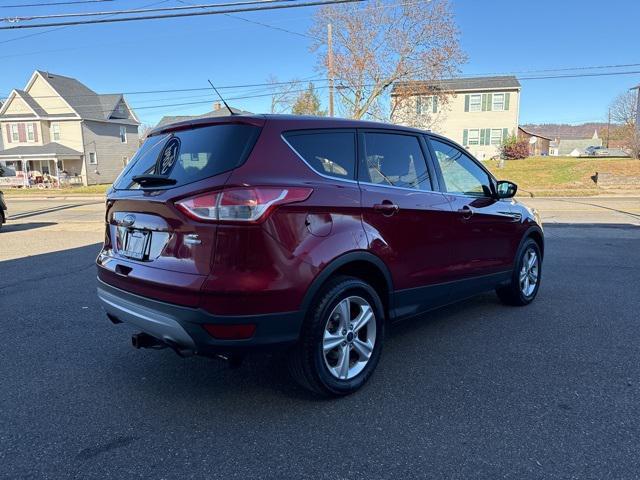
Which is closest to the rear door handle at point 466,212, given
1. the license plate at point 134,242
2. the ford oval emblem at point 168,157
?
the ford oval emblem at point 168,157

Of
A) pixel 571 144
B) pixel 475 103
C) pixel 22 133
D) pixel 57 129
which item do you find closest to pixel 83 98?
pixel 57 129

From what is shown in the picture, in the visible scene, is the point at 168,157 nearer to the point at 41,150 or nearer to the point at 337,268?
the point at 337,268

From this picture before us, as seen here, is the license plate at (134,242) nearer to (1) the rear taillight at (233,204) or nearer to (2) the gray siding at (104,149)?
(1) the rear taillight at (233,204)

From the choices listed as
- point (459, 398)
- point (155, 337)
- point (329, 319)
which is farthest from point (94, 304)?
point (459, 398)

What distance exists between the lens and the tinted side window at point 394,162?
362 cm

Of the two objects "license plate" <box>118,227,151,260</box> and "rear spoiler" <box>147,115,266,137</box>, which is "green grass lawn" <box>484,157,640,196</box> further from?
"license plate" <box>118,227,151,260</box>

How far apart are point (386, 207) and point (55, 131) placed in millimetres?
45632

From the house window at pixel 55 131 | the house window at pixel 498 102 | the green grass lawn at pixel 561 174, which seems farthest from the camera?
the house window at pixel 55 131

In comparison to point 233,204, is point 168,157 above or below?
above

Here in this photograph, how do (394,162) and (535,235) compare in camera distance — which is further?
(535,235)

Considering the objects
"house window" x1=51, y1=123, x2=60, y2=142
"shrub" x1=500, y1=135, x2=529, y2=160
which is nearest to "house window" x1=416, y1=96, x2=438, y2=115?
"shrub" x1=500, y1=135, x2=529, y2=160

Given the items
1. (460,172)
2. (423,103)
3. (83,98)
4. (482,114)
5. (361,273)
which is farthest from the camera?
(83,98)

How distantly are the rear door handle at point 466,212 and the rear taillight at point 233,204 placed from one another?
2.10m

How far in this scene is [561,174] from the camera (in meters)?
27.1
